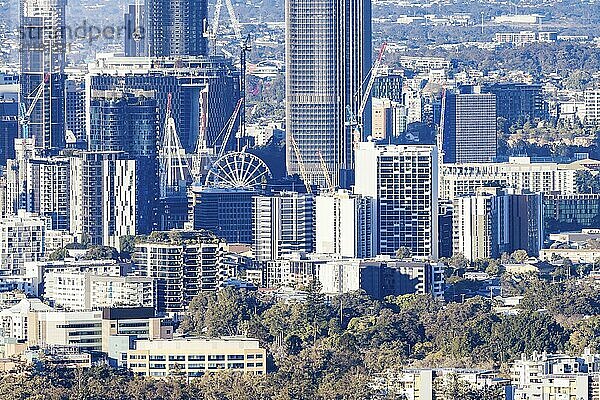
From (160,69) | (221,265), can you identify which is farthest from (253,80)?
(221,265)

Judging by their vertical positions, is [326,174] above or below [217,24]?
below

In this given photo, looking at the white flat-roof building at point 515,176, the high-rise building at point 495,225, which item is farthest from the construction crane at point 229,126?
the high-rise building at point 495,225

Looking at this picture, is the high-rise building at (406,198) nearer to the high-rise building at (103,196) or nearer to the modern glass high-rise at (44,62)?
the high-rise building at (103,196)

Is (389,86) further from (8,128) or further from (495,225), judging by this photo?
(495,225)

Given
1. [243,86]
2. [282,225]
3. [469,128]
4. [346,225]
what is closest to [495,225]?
[346,225]

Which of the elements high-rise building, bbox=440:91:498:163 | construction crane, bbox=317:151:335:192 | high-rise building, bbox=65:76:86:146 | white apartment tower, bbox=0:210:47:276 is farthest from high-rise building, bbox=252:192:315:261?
high-rise building, bbox=440:91:498:163

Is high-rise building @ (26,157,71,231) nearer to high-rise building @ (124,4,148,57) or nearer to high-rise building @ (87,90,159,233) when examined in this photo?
high-rise building @ (87,90,159,233)
